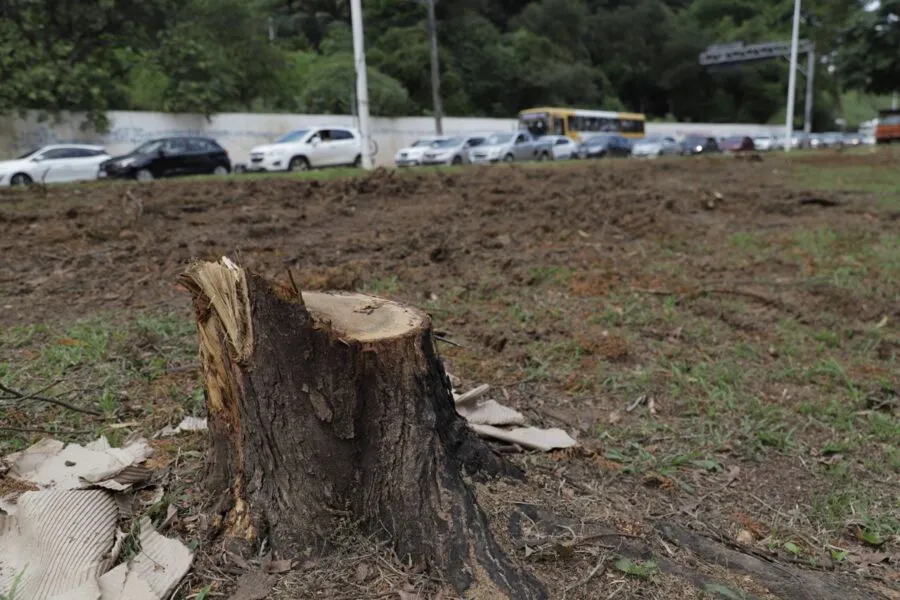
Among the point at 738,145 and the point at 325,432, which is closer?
the point at 325,432

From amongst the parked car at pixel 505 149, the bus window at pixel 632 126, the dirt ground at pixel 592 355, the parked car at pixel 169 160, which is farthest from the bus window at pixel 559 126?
the dirt ground at pixel 592 355

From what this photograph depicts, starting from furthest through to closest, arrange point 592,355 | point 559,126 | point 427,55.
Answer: point 427,55, point 559,126, point 592,355

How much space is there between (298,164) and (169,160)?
12.0 feet

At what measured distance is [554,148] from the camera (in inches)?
1177

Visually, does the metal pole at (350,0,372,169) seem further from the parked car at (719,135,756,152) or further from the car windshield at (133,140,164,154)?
the parked car at (719,135,756,152)

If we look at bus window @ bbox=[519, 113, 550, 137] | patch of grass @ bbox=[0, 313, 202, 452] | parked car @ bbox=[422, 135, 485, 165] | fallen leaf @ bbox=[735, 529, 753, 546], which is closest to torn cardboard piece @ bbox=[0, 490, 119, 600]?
patch of grass @ bbox=[0, 313, 202, 452]

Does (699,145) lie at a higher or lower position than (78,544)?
higher

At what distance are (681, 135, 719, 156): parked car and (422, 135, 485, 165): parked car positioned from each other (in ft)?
43.3

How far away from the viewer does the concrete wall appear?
24.1 m

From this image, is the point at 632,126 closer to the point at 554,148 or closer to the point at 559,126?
the point at 559,126

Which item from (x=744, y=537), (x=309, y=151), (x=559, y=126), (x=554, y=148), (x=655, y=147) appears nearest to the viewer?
(x=744, y=537)

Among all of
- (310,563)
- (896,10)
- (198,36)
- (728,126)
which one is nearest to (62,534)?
(310,563)

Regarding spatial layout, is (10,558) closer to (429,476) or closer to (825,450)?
(429,476)

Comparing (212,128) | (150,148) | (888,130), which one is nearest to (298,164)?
(150,148)
